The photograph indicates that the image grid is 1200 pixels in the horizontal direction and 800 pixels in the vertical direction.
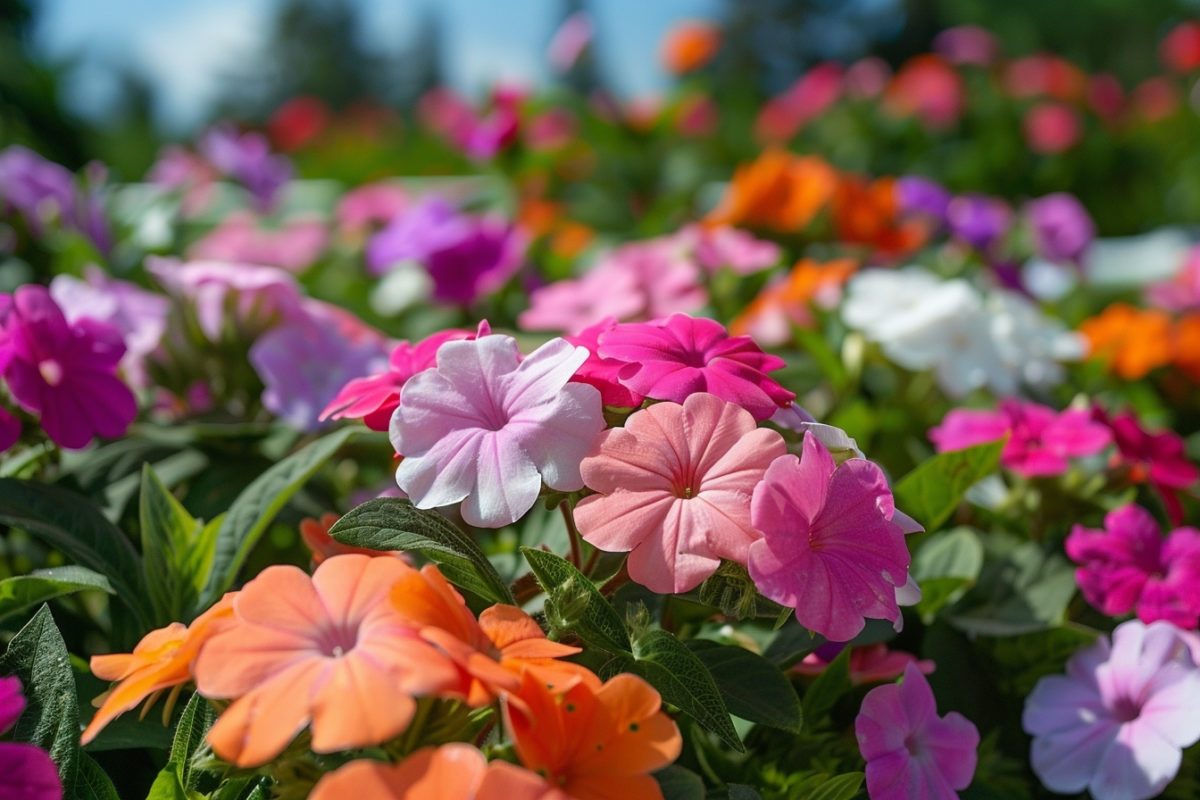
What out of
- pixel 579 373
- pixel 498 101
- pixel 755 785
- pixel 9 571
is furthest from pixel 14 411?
pixel 498 101

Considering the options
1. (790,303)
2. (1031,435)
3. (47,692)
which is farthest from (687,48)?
(47,692)

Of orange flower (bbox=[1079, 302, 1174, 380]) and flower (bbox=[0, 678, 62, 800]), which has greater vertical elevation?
flower (bbox=[0, 678, 62, 800])

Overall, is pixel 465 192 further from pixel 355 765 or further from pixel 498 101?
pixel 355 765

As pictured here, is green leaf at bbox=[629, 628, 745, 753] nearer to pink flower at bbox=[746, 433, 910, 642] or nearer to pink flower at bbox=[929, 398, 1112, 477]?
pink flower at bbox=[746, 433, 910, 642]

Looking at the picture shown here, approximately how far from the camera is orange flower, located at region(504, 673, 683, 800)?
557mm

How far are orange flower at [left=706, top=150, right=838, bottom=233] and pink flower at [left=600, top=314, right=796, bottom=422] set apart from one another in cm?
135

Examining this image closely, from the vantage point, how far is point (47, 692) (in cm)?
70

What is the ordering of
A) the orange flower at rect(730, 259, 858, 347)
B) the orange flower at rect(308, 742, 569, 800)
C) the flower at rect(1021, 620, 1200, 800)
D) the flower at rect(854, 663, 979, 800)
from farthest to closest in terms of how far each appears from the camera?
the orange flower at rect(730, 259, 858, 347) → the flower at rect(1021, 620, 1200, 800) → the flower at rect(854, 663, 979, 800) → the orange flower at rect(308, 742, 569, 800)

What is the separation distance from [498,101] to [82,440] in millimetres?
1518

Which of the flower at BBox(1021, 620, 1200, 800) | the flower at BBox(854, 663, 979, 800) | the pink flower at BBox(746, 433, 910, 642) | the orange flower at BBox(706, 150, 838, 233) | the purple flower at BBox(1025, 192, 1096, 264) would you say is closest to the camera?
the pink flower at BBox(746, 433, 910, 642)

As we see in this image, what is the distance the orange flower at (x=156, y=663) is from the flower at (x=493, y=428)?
0.45 ft

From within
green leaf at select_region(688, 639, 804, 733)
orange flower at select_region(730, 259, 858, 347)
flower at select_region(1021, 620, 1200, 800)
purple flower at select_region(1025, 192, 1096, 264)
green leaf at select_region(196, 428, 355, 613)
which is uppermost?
green leaf at select_region(196, 428, 355, 613)

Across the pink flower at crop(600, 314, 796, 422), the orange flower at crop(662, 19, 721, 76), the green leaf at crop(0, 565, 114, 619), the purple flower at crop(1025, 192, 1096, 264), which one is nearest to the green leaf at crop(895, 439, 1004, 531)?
the pink flower at crop(600, 314, 796, 422)

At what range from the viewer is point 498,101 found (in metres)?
2.27
